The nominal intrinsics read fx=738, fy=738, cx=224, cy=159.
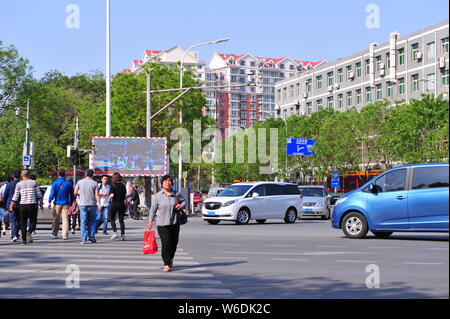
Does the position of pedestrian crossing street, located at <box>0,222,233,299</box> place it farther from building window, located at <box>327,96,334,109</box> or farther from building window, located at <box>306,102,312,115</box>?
building window, located at <box>306,102,312,115</box>

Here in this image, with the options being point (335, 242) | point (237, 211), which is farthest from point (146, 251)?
point (237, 211)

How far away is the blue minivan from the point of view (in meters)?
17.5

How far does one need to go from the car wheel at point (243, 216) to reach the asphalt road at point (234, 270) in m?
10.7

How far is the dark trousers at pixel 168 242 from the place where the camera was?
11.9 metres

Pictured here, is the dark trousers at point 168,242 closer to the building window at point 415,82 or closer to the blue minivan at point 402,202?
the blue minivan at point 402,202

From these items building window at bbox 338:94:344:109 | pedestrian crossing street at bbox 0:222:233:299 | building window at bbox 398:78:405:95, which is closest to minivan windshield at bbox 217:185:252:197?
pedestrian crossing street at bbox 0:222:233:299

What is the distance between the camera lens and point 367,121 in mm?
61469

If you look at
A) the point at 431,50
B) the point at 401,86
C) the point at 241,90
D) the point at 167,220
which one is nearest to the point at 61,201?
the point at 167,220

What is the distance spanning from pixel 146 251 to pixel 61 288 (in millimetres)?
3086

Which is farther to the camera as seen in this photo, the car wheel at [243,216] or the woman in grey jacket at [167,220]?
the car wheel at [243,216]

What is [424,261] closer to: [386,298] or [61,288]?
[386,298]

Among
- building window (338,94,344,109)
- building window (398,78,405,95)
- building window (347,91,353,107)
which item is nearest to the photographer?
building window (398,78,405,95)

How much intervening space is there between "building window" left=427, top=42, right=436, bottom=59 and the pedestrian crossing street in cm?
5188

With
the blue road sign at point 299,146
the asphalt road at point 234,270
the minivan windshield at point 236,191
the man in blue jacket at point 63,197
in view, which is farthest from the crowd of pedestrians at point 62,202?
the blue road sign at point 299,146
